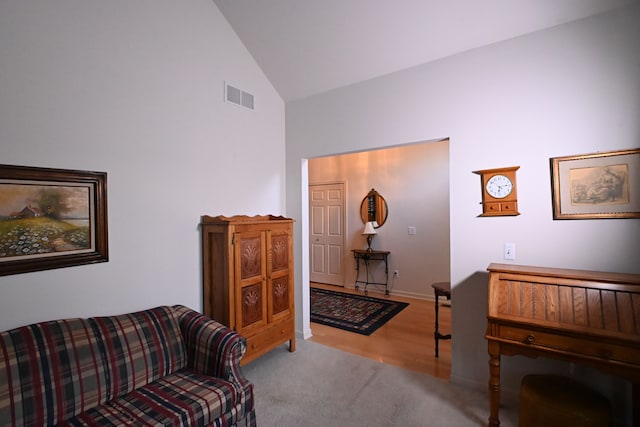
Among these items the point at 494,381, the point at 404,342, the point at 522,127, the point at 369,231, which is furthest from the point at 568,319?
the point at 369,231

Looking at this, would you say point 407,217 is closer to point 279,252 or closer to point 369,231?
point 369,231

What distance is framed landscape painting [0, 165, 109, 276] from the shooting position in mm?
1730

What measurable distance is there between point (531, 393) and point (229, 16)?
3986 mm

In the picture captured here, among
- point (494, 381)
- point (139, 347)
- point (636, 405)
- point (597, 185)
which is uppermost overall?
point (597, 185)

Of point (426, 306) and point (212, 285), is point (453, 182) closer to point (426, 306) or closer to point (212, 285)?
point (212, 285)

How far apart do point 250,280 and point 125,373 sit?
43.8 inches

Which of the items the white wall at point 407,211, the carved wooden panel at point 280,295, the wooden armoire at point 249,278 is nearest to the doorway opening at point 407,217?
the white wall at point 407,211

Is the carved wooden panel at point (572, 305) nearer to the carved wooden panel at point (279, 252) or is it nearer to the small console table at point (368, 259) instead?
the carved wooden panel at point (279, 252)

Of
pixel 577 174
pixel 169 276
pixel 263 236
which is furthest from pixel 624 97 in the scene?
pixel 169 276

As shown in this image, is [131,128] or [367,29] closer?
[131,128]

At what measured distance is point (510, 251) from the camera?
234cm

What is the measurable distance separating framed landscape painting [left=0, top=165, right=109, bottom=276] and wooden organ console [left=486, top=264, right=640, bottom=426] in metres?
2.76

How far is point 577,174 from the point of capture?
2.10 m

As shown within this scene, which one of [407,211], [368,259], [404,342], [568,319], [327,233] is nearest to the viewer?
[568,319]
